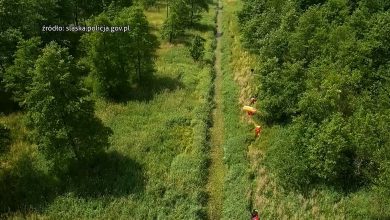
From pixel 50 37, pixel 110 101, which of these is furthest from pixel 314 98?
pixel 50 37

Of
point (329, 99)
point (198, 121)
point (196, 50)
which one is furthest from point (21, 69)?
point (329, 99)

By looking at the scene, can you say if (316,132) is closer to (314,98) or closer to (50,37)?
(314,98)

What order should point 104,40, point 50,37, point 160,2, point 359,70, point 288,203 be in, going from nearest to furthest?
point 288,203 → point 359,70 → point 104,40 → point 50,37 → point 160,2

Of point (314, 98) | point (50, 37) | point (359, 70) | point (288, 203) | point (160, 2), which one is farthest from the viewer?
point (160, 2)

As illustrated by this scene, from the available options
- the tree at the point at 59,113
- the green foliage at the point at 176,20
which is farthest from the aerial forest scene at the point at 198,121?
the green foliage at the point at 176,20

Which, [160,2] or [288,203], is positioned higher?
[160,2]

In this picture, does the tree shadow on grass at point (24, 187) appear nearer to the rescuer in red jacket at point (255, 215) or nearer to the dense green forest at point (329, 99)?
the rescuer in red jacket at point (255, 215)

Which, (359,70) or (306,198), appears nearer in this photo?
(306,198)
